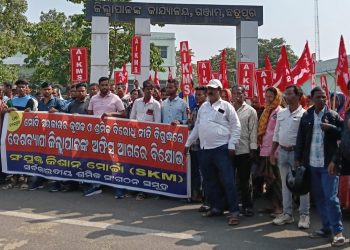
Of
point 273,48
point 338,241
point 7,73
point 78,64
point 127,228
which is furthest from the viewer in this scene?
point 273,48

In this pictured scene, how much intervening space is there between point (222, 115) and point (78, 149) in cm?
276

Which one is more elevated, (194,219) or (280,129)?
(280,129)

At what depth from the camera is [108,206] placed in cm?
631

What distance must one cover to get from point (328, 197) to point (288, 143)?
0.81 meters

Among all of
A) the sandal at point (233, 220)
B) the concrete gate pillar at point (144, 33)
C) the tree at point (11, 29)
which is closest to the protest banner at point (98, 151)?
the sandal at point (233, 220)

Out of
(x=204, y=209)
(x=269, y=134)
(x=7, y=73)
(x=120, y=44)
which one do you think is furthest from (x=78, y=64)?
(x=7, y=73)

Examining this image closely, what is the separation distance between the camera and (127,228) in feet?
17.3

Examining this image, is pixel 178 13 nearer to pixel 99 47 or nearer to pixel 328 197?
pixel 99 47

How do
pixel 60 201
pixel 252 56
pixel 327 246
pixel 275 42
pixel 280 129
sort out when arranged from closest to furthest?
pixel 327 246 → pixel 280 129 → pixel 60 201 → pixel 252 56 → pixel 275 42

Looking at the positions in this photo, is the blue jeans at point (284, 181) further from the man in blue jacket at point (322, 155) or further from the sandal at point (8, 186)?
the sandal at point (8, 186)

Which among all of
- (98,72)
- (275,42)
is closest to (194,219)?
(98,72)

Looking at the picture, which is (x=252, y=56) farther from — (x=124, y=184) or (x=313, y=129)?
(x=313, y=129)

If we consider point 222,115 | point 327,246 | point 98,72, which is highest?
point 98,72

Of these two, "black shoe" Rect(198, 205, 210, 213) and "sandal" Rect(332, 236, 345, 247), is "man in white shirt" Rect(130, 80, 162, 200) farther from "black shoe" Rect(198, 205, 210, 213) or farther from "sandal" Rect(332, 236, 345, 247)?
"sandal" Rect(332, 236, 345, 247)
